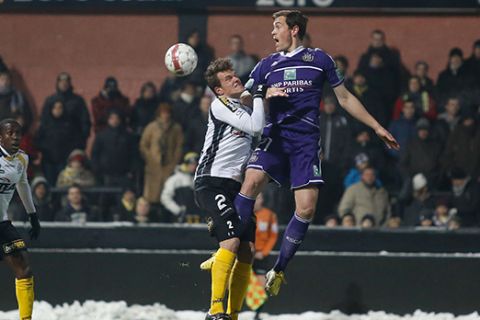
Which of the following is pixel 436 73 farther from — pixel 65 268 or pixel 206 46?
pixel 65 268

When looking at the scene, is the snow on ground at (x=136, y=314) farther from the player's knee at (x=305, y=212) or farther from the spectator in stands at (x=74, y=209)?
the player's knee at (x=305, y=212)

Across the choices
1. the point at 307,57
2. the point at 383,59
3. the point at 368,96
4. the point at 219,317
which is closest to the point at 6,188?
the point at 219,317

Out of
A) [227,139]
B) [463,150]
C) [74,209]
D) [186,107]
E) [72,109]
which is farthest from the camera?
[72,109]

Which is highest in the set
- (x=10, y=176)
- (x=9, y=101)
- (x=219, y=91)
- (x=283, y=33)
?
(x=283, y=33)

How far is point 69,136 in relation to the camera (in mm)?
16281

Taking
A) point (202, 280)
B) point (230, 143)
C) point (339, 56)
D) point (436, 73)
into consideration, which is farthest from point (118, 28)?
point (230, 143)

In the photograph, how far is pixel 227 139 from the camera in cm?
1056

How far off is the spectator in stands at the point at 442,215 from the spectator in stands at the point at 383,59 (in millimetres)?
2090

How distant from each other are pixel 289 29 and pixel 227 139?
1078 millimetres

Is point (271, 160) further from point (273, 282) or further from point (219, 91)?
point (273, 282)

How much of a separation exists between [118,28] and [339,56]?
3.16m

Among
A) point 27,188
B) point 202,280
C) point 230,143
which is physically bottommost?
point 202,280

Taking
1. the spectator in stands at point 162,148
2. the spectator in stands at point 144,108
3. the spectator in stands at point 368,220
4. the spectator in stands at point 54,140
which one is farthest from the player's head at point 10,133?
the spectator in stands at point 144,108

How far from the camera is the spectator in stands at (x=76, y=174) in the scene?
1571cm
